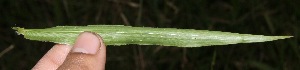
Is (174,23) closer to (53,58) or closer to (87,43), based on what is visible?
(53,58)

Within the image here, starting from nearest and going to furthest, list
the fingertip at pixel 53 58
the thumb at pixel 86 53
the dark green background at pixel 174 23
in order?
1. the thumb at pixel 86 53
2. the fingertip at pixel 53 58
3. the dark green background at pixel 174 23

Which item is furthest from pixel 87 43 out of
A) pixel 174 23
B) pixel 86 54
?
pixel 174 23

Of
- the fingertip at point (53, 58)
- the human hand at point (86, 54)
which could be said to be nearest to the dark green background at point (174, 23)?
the fingertip at point (53, 58)

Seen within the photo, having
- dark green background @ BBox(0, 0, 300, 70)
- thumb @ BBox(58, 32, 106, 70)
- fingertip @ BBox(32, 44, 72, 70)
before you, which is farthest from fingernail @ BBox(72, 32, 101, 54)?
dark green background @ BBox(0, 0, 300, 70)

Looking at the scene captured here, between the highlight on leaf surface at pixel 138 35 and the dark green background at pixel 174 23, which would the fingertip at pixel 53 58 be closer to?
the highlight on leaf surface at pixel 138 35

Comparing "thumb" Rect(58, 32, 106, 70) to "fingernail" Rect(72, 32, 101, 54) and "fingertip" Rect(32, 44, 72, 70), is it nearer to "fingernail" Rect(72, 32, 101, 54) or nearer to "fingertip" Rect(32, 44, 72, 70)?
"fingernail" Rect(72, 32, 101, 54)

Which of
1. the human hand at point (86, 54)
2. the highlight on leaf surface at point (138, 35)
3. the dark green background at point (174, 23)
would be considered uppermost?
the dark green background at point (174, 23)
